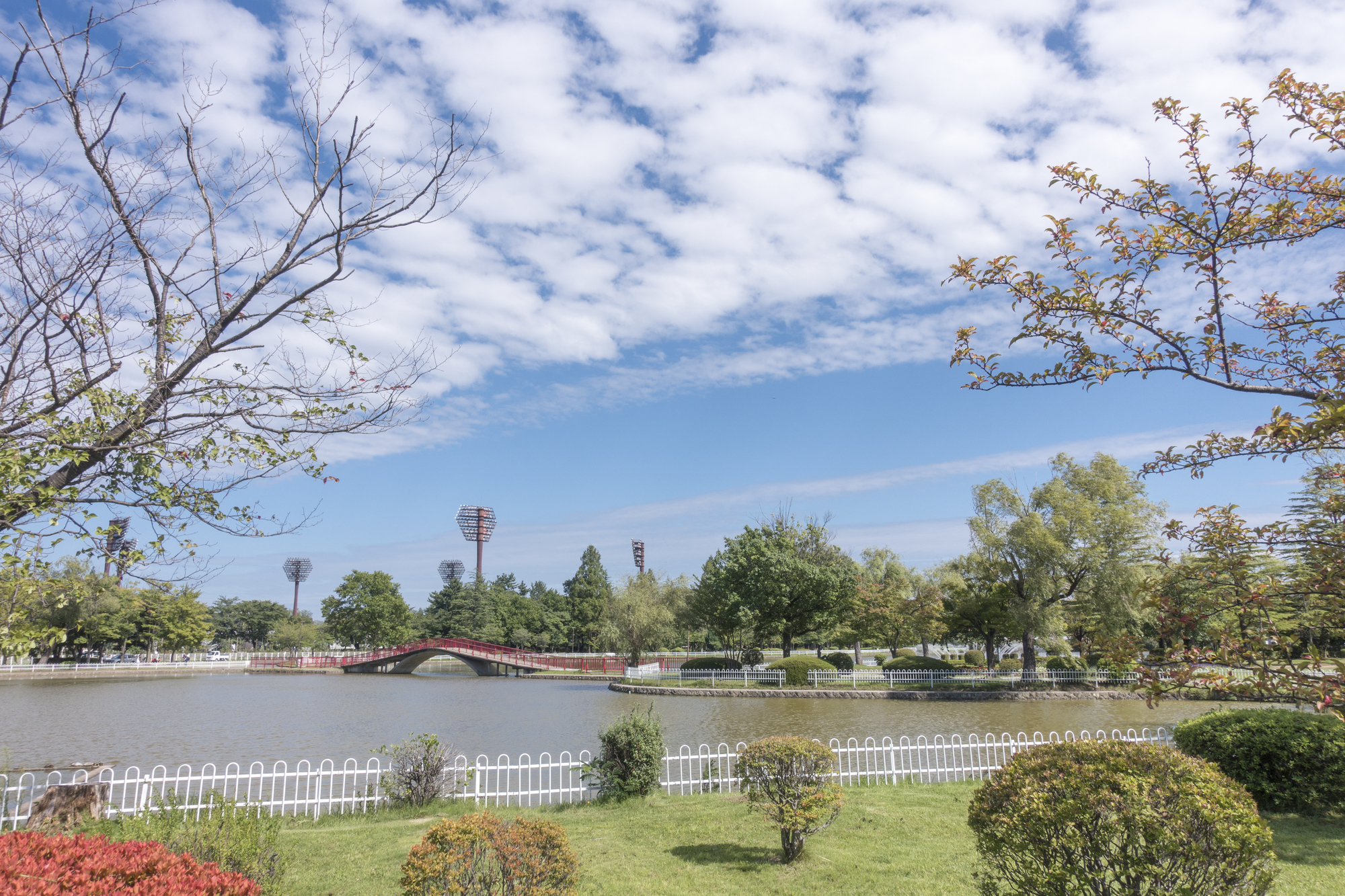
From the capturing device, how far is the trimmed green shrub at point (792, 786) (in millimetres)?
6438

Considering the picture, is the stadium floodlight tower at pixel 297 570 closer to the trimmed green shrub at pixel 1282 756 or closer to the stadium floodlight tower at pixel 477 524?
the stadium floodlight tower at pixel 477 524

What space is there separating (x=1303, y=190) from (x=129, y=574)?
7.59 metres

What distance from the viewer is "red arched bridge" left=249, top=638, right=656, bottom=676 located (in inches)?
1726

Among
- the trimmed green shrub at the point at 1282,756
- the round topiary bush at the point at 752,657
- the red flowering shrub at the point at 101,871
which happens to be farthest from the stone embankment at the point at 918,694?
the red flowering shrub at the point at 101,871

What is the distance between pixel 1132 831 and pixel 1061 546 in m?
28.0

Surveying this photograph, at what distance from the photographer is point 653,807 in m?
8.72

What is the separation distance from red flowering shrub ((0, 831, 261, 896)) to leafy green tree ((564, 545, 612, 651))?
59356 millimetres

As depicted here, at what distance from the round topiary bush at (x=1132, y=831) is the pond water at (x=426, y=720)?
11.4m

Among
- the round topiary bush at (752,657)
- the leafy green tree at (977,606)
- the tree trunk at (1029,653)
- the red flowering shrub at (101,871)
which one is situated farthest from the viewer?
the round topiary bush at (752,657)

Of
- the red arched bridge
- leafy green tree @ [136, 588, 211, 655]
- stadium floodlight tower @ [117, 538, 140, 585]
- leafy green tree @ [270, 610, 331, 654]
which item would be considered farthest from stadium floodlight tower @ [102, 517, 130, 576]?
leafy green tree @ [270, 610, 331, 654]

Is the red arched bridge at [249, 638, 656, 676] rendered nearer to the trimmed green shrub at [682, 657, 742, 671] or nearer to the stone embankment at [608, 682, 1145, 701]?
the trimmed green shrub at [682, 657, 742, 671]

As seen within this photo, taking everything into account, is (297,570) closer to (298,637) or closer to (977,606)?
(298,637)

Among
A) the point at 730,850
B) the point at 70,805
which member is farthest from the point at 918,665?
the point at 70,805

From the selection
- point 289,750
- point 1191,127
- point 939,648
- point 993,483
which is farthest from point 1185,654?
point 939,648
